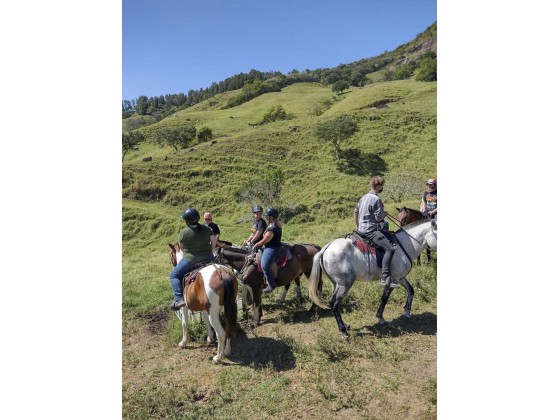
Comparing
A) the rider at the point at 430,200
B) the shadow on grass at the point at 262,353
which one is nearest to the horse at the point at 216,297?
the shadow on grass at the point at 262,353

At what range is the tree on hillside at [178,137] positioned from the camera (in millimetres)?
47625

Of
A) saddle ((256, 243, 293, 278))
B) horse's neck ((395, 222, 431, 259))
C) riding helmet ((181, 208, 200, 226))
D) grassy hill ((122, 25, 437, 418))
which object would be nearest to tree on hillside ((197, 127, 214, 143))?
grassy hill ((122, 25, 437, 418))

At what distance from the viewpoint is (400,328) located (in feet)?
22.3

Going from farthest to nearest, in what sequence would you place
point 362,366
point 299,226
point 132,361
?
point 299,226 → point 132,361 → point 362,366

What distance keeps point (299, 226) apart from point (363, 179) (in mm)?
11231

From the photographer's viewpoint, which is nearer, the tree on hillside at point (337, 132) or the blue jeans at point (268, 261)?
the blue jeans at point (268, 261)

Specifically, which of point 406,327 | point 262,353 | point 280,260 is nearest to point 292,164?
point 280,260

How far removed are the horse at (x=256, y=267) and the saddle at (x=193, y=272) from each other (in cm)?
140

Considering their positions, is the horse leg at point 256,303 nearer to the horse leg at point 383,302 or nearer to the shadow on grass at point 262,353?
the shadow on grass at point 262,353

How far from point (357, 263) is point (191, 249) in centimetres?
316

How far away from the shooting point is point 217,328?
20.4 ft
